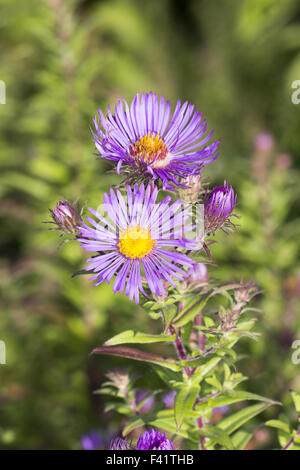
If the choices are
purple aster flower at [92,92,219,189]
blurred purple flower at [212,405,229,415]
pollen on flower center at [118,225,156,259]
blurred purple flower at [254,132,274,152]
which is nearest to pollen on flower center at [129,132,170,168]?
purple aster flower at [92,92,219,189]

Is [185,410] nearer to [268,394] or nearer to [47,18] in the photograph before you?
[268,394]

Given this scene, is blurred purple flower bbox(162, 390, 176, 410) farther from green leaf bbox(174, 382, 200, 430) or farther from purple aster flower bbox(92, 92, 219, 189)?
purple aster flower bbox(92, 92, 219, 189)

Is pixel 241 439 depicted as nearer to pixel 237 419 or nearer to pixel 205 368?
pixel 237 419

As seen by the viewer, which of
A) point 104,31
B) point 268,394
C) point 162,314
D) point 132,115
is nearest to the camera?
point 162,314

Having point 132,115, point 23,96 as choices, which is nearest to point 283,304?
point 132,115

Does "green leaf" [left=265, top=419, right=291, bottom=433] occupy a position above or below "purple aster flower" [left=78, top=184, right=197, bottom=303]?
below

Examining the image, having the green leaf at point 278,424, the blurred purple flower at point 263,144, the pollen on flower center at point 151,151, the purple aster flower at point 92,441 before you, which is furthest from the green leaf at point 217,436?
the blurred purple flower at point 263,144

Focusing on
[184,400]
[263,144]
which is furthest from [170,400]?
A: [263,144]
